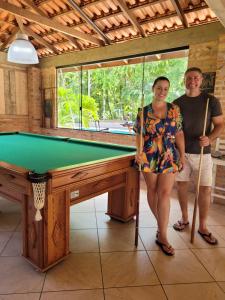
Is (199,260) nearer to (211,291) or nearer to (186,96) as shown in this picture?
(211,291)

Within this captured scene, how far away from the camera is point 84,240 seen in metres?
2.29

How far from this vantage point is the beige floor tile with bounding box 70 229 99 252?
2.15 m

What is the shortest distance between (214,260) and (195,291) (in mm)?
467

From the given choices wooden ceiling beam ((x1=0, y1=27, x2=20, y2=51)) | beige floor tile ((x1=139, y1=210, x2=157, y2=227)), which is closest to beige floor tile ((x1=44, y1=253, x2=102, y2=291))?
beige floor tile ((x1=139, y1=210, x2=157, y2=227))

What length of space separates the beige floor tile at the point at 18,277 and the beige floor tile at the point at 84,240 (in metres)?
0.42

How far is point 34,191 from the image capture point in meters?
1.56

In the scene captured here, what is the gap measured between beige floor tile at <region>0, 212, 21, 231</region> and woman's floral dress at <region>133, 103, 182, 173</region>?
5.30ft

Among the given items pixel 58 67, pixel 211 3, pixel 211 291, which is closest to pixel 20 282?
pixel 211 291

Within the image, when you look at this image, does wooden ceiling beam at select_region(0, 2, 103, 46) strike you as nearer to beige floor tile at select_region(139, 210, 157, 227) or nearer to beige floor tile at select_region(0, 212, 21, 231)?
beige floor tile at select_region(0, 212, 21, 231)

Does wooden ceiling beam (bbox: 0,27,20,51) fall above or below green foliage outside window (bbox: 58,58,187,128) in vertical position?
above

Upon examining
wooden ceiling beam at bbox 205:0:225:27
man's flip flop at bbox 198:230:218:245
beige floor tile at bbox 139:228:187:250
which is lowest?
beige floor tile at bbox 139:228:187:250

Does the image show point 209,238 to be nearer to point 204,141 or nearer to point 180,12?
point 204,141

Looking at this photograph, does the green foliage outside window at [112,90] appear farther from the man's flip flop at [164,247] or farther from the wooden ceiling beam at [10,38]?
the man's flip flop at [164,247]

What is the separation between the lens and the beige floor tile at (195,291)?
5.27 feet
